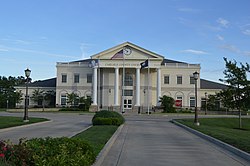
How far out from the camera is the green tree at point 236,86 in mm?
36375

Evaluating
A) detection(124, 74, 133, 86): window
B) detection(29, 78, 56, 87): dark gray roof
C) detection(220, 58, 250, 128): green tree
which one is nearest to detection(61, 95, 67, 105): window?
detection(29, 78, 56, 87): dark gray roof

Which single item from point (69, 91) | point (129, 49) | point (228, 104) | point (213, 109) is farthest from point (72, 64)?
point (228, 104)

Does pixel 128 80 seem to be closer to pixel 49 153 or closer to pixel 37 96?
pixel 37 96

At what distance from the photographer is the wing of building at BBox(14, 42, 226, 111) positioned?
258ft

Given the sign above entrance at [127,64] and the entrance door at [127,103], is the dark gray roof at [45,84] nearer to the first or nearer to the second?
the sign above entrance at [127,64]

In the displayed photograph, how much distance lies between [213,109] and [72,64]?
112 ft

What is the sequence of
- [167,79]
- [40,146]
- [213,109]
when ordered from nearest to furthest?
[40,146]
[213,109]
[167,79]

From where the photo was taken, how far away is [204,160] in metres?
11.8

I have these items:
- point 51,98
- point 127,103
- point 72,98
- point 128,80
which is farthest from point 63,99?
point 128,80

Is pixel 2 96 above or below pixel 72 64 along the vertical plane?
below

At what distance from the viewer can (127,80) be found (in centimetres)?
8281

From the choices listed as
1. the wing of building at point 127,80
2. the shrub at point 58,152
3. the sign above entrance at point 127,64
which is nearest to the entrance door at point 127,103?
the wing of building at point 127,80

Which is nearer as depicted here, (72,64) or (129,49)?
(129,49)

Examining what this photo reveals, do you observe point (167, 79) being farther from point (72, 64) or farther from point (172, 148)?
point (172, 148)
